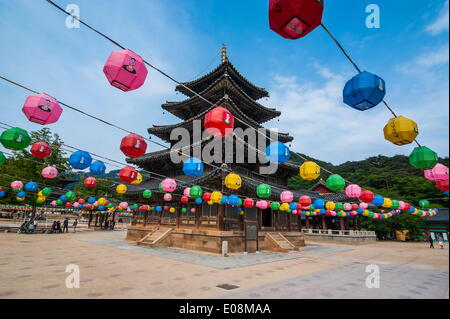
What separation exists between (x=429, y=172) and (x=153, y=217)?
1791 cm

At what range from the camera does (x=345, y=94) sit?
4.48 metres

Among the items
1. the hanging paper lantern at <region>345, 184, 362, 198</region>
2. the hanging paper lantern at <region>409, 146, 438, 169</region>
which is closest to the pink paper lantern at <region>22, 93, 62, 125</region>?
the hanging paper lantern at <region>409, 146, 438, 169</region>

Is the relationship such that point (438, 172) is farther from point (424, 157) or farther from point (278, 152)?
point (278, 152)

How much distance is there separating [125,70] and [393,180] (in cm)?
5867

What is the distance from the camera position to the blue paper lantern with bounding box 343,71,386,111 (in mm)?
4137

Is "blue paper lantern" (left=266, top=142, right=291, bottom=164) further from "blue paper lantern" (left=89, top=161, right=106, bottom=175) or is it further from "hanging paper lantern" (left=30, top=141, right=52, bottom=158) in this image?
"hanging paper lantern" (left=30, top=141, right=52, bottom=158)

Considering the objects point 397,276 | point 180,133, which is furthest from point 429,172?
point 180,133

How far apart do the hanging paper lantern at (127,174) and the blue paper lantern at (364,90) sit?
7.45 m

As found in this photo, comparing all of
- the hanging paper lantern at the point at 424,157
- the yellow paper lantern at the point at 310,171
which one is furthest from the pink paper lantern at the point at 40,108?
the hanging paper lantern at the point at 424,157

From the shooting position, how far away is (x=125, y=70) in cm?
432

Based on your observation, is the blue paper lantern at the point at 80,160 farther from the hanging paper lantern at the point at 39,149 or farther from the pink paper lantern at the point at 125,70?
the pink paper lantern at the point at 125,70

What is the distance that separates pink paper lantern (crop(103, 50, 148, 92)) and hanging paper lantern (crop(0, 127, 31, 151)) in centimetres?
371

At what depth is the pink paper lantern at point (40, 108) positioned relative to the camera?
514 cm
